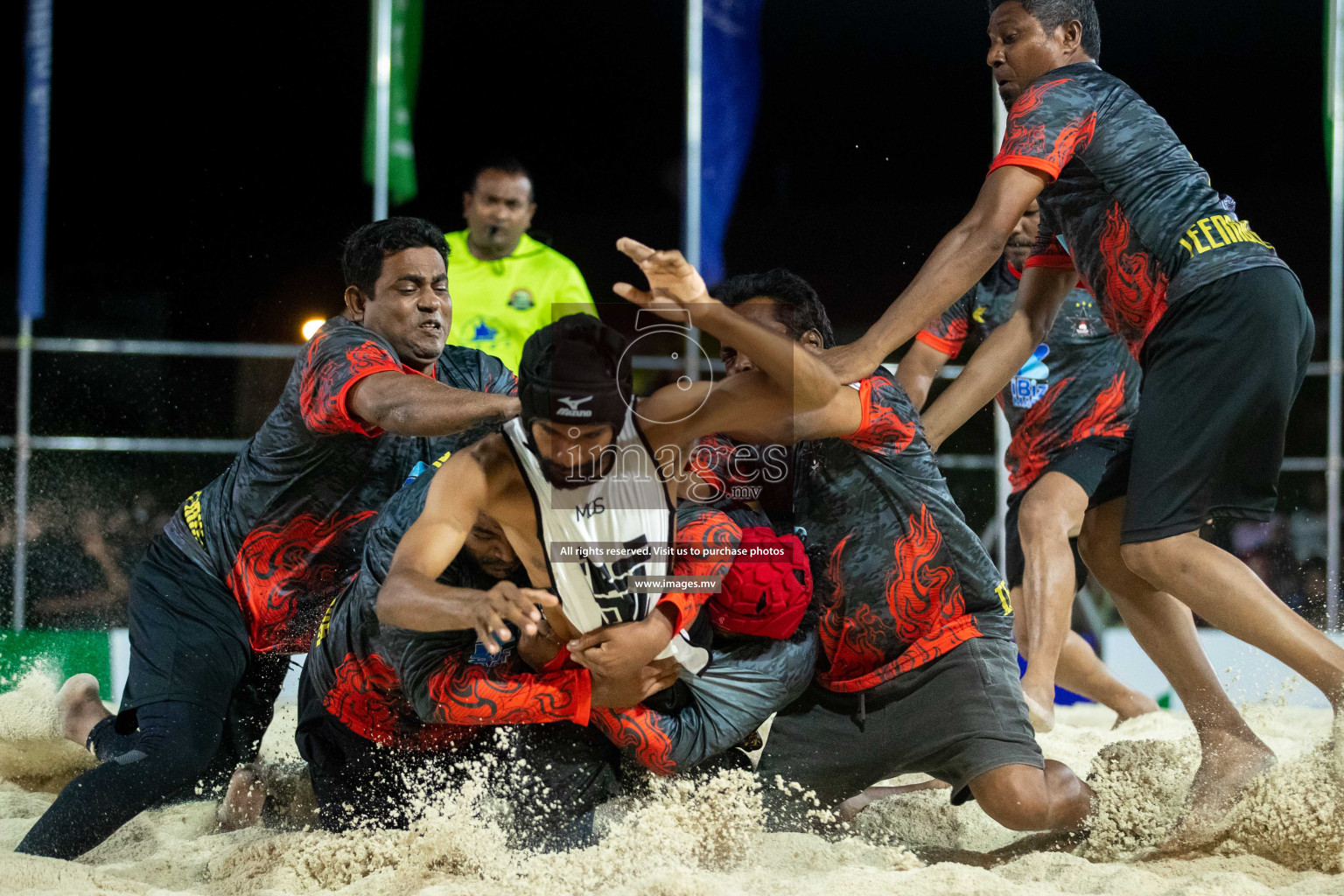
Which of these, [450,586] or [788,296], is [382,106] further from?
[450,586]

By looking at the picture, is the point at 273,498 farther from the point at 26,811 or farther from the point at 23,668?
the point at 23,668

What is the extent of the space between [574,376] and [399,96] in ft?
15.9

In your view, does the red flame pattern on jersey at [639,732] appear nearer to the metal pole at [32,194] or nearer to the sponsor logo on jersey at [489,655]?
the sponsor logo on jersey at [489,655]

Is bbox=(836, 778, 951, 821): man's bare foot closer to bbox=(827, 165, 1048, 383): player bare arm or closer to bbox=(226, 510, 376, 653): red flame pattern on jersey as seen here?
bbox=(827, 165, 1048, 383): player bare arm

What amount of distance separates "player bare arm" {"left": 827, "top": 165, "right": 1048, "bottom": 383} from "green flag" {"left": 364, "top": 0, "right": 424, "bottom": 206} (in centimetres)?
394

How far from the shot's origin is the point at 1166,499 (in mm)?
2414

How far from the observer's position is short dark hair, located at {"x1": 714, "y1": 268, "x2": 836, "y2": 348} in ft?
7.91

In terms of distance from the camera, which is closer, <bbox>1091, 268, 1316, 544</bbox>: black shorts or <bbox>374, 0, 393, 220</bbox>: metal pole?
<bbox>1091, 268, 1316, 544</bbox>: black shorts

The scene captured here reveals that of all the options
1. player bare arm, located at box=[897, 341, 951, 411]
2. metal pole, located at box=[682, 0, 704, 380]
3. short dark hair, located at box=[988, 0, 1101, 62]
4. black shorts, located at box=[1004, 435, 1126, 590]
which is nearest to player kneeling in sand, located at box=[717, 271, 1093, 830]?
short dark hair, located at box=[988, 0, 1101, 62]

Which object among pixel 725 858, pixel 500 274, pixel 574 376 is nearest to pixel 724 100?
pixel 500 274

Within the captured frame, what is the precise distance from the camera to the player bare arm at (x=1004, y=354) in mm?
2881

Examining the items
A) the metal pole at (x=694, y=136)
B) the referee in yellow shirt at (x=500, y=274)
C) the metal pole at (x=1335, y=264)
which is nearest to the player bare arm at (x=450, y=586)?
the referee in yellow shirt at (x=500, y=274)

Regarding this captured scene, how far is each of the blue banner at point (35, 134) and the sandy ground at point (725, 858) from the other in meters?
4.12

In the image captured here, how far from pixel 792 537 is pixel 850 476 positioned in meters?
0.19
